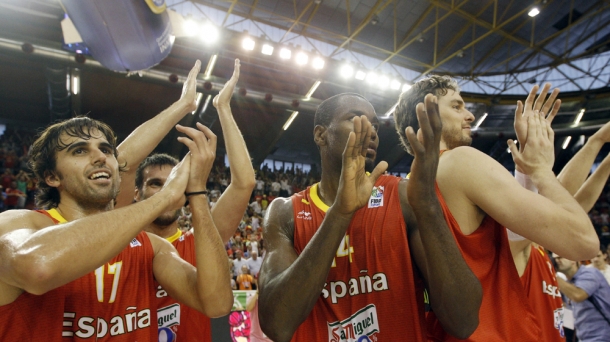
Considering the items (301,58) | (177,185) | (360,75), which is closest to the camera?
(177,185)

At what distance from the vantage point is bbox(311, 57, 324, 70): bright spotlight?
45.5ft

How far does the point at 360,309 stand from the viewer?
1775 mm

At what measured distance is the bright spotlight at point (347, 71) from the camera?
1433cm

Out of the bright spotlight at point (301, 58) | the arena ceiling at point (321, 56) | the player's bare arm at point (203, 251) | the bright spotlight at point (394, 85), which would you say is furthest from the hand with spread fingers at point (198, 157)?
the bright spotlight at point (394, 85)

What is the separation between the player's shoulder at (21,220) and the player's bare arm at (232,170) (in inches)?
40.9

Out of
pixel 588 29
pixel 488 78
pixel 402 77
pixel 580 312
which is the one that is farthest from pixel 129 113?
pixel 588 29

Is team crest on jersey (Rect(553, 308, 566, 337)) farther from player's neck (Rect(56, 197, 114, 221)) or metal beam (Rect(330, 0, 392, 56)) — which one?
metal beam (Rect(330, 0, 392, 56))

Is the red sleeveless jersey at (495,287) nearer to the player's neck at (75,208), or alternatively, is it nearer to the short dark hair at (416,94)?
the short dark hair at (416,94)

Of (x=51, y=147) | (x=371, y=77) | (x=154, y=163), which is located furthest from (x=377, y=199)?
(x=371, y=77)

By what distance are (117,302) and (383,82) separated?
1448 cm

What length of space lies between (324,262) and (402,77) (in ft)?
53.7

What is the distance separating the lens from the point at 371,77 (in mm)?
14867

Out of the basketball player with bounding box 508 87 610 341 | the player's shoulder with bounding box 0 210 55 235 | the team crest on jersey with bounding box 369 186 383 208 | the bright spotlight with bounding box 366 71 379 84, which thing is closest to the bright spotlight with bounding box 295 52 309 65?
the bright spotlight with bounding box 366 71 379 84

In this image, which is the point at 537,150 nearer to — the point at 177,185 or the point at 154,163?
the point at 177,185
